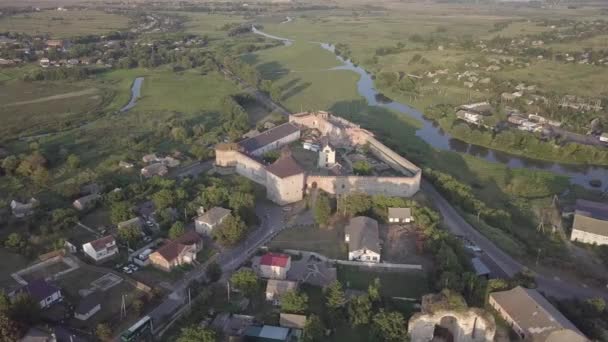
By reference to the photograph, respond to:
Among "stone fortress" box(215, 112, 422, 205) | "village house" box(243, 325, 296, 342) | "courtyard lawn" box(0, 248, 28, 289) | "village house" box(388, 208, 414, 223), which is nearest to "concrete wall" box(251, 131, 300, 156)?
"stone fortress" box(215, 112, 422, 205)

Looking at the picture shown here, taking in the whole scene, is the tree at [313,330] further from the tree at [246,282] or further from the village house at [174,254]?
the village house at [174,254]

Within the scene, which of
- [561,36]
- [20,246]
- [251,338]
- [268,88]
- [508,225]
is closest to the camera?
[251,338]

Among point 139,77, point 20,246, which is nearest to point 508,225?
point 20,246


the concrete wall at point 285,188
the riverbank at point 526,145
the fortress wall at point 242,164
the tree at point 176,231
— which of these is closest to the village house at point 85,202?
the tree at point 176,231

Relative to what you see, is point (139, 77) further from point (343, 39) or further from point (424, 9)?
point (424, 9)

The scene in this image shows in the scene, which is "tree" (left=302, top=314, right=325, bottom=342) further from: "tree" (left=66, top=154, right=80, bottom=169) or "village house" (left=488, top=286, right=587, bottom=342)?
"tree" (left=66, top=154, right=80, bottom=169)

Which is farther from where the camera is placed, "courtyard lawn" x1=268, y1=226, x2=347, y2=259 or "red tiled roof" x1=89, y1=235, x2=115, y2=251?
"courtyard lawn" x1=268, y1=226, x2=347, y2=259

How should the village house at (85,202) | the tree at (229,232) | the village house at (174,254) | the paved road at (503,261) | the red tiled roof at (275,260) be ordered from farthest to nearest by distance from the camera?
the village house at (85,202) → the tree at (229,232) → the village house at (174,254) → the red tiled roof at (275,260) → the paved road at (503,261)
